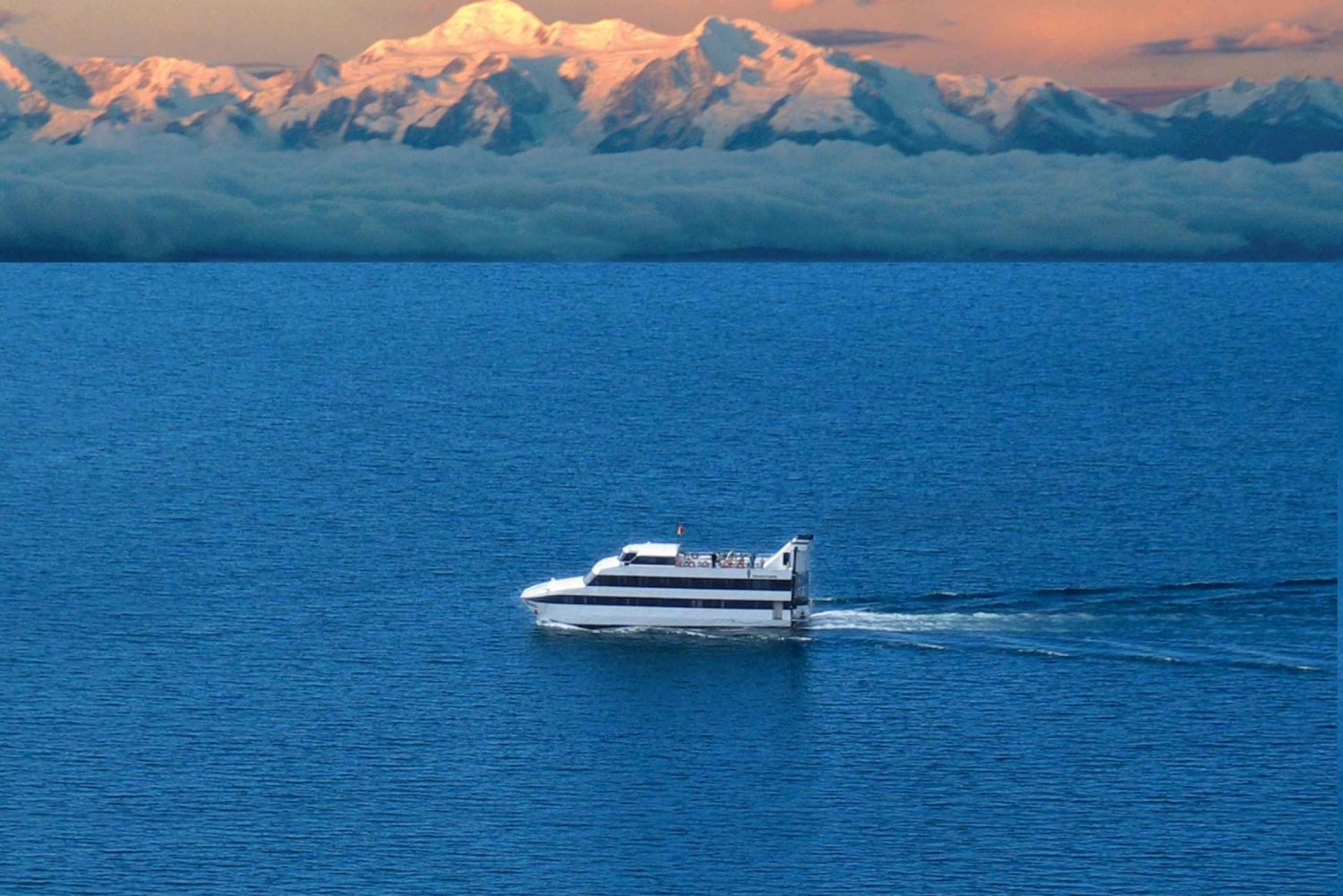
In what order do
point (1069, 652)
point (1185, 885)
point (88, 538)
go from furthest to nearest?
point (88, 538) → point (1069, 652) → point (1185, 885)

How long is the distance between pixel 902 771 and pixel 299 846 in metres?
33.4

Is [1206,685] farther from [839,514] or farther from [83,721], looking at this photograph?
[83,721]

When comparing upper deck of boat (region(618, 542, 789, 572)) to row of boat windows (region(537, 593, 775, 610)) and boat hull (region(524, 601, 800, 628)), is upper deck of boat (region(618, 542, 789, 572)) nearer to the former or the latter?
row of boat windows (region(537, 593, 775, 610))

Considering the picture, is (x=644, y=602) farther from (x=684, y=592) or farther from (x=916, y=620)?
(x=916, y=620)

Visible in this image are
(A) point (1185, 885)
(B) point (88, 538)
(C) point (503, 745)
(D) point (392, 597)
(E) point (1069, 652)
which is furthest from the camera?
(B) point (88, 538)

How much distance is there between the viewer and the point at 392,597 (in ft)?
553

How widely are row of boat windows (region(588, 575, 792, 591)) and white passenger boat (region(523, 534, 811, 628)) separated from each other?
59 millimetres

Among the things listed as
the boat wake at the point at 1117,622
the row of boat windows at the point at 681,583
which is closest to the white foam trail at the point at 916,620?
the boat wake at the point at 1117,622

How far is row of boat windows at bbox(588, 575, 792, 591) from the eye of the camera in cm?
15762

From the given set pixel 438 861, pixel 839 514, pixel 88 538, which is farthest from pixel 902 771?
pixel 88 538

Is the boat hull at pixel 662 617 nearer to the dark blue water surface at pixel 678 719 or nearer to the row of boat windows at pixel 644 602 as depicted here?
the row of boat windows at pixel 644 602

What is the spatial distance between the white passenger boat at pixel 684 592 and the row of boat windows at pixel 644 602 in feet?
0.19

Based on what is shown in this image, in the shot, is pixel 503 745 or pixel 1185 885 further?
pixel 503 745

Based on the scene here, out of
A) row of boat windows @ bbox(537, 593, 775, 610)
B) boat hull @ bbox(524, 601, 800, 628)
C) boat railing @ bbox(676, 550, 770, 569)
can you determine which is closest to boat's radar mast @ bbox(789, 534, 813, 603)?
boat hull @ bbox(524, 601, 800, 628)
